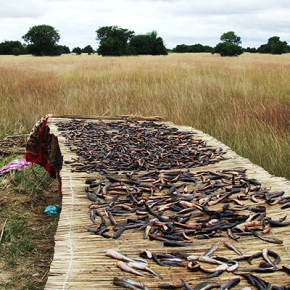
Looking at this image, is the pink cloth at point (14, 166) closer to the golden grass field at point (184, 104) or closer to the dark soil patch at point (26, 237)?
the dark soil patch at point (26, 237)

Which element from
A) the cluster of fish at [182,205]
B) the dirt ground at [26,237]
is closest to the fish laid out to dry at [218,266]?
the cluster of fish at [182,205]

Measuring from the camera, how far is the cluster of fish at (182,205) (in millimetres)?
1587

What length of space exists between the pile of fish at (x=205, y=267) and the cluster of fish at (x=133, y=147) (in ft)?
3.69

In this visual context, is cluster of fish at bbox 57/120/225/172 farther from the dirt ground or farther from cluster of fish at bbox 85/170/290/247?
the dirt ground

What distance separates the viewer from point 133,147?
3.08 m

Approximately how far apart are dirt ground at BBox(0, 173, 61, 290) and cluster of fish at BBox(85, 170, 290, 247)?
899mm

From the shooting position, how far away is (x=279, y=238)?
1.54m

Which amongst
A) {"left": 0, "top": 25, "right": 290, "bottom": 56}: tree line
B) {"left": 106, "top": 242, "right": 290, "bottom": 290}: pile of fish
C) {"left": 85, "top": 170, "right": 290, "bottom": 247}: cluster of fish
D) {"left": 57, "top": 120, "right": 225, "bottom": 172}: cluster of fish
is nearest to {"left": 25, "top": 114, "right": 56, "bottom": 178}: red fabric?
{"left": 57, "top": 120, "right": 225, "bottom": 172}: cluster of fish

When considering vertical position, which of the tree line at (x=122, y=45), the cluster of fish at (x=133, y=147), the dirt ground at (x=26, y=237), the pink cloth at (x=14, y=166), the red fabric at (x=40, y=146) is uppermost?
the tree line at (x=122, y=45)

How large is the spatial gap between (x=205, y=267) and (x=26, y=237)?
6.78ft

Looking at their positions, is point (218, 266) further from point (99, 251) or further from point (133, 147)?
point (133, 147)

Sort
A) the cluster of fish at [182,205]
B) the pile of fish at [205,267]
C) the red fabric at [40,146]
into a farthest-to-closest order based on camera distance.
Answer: the red fabric at [40,146] → the cluster of fish at [182,205] → the pile of fish at [205,267]

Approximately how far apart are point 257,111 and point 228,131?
0.85m

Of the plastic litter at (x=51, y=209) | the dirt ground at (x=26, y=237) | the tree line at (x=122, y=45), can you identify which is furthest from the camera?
the tree line at (x=122, y=45)
